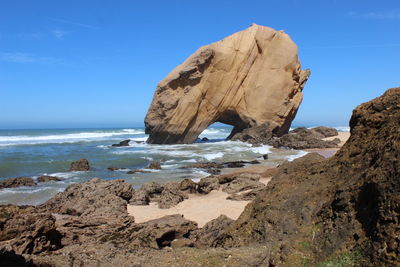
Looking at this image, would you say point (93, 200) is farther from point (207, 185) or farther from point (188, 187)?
point (207, 185)

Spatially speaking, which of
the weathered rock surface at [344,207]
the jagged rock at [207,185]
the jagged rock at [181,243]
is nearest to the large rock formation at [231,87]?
the jagged rock at [207,185]

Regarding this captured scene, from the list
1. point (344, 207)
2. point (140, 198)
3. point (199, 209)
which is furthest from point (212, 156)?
point (344, 207)

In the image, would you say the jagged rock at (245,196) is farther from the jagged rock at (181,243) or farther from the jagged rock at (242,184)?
the jagged rock at (181,243)

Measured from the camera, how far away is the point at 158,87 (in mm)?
27281

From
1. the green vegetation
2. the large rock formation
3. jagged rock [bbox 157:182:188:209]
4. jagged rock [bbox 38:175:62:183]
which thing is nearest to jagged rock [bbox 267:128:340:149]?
the large rock formation

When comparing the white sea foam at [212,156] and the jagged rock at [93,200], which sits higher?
the white sea foam at [212,156]

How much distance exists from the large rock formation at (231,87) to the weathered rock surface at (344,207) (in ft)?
75.6

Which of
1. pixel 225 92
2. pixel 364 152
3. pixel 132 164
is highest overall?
pixel 225 92

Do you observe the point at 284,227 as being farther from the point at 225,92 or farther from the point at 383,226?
the point at 225,92

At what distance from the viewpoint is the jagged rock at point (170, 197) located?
27.7 feet

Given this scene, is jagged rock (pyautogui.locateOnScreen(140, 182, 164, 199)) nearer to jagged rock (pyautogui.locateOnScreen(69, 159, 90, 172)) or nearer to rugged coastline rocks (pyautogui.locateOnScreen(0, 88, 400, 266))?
rugged coastline rocks (pyautogui.locateOnScreen(0, 88, 400, 266))

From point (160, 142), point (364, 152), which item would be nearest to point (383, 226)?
point (364, 152)

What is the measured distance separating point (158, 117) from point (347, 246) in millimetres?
25361

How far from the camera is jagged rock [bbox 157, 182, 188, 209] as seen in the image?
843cm
